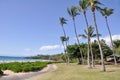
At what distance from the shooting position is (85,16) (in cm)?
4950

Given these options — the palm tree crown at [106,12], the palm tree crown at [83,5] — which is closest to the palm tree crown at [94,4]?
the palm tree crown at [83,5]

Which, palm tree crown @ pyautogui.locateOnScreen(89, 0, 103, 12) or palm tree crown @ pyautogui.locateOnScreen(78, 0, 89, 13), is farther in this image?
palm tree crown @ pyautogui.locateOnScreen(78, 0, 89, 13)

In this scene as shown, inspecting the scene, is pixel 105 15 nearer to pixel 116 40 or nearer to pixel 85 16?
pixel 85 16

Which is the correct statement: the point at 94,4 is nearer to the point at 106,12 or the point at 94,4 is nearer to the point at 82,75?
the point at 82,75

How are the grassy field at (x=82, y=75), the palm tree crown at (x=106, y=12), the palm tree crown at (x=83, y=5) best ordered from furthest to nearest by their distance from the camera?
the palm tree crown at (x=106, y=12)
the palm tree crown at (x=83, y=5)
the grassy field at (x=82, y=75)

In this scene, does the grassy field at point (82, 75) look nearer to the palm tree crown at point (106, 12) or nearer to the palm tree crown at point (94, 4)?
the palm tree crown at point (94, 4)

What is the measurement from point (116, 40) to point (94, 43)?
1095 inches

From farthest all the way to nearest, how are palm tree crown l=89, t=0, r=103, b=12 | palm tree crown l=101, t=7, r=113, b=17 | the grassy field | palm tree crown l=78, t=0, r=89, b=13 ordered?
palm tree crown l=101, t=7, r=113, b=17 < palm tree crown l=78, t=0, r=89, b=13 < palm tree crown l=89, t=0, r=103, b=12 < the grassy field

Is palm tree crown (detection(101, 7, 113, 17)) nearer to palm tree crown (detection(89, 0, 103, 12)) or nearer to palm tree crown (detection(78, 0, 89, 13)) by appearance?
palm tree crown (detection(78, 0, 89, 13))

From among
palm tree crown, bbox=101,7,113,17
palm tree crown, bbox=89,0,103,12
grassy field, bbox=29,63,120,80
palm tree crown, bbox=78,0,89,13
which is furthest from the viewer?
palm tree crown, bbox=101,7,113,17

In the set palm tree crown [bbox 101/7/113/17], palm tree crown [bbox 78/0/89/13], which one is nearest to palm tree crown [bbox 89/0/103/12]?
palm tree crown [bbox 78/0/89/13]

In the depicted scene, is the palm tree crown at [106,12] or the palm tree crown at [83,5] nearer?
the palm tree crown at [83,5]

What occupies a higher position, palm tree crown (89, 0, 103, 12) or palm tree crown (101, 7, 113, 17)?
palm tree crown (101, 7, 113, 17)

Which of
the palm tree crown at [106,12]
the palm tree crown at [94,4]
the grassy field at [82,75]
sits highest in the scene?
the palm tree crown at [106,12]
